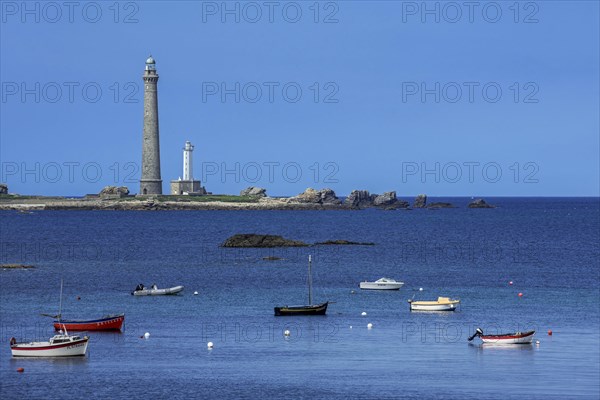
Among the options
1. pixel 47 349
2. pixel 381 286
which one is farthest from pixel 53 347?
pixel 381 286

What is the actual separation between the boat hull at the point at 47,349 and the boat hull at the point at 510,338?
71.7 feet

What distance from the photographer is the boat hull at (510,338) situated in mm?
59656

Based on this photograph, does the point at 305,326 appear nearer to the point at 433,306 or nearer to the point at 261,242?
the point at 433,306

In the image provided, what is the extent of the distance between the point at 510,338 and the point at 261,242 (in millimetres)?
78921

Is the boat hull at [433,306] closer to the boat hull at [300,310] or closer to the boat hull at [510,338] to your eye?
the boat hull at [300,310]

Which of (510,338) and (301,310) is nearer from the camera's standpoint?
(510,338)

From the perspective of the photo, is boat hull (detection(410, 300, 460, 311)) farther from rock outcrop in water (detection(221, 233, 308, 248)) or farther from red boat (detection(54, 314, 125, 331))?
rock outcrop in water (detection(221, 233, 308, 248))

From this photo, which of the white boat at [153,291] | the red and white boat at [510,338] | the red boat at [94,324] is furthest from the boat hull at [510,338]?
Answer: the white boat at [153,291]

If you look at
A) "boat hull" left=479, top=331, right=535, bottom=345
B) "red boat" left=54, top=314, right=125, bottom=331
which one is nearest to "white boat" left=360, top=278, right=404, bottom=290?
"boat hull" left=479, top=331, right=535, bottom=345

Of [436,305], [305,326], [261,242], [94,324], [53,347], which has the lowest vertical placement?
[305,326]

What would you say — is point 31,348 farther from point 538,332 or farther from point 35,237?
point 35,237

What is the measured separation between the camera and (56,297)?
81.6 m

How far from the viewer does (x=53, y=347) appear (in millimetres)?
54688

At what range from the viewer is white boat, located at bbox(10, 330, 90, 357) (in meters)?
54.4
